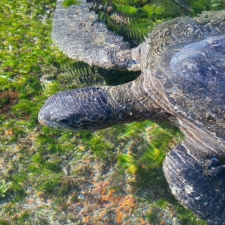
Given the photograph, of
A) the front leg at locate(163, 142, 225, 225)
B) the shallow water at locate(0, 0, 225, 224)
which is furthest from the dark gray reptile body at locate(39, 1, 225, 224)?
the shallow water at locate(0, 0, 225, 224)

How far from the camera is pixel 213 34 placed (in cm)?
286

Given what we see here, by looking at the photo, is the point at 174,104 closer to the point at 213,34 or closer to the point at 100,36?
the point at 213,34

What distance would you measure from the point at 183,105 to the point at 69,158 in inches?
40.3

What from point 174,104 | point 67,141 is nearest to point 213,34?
point 174,104

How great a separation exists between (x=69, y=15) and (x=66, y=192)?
2102mm

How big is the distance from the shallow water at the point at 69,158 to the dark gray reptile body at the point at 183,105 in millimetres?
222

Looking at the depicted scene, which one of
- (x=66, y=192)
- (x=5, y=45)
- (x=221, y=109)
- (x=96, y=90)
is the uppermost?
(x=221, y=109)

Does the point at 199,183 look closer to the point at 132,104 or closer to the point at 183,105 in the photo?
the point at 183,105

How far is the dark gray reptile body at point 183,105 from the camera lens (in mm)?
2273

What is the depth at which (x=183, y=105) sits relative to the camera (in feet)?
7.89

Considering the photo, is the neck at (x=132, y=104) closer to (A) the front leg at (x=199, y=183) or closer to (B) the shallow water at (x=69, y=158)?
(B) the shallow water at (x=69, y=158)

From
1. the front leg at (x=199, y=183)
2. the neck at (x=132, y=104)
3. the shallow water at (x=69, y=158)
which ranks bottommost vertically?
the shallow water at (x=69, y=158)

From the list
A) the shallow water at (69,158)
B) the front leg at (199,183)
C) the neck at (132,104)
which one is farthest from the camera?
the neck at (132,104)

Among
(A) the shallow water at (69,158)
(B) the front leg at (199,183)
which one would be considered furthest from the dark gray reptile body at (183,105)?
(A) the shallow water at (69,158)
